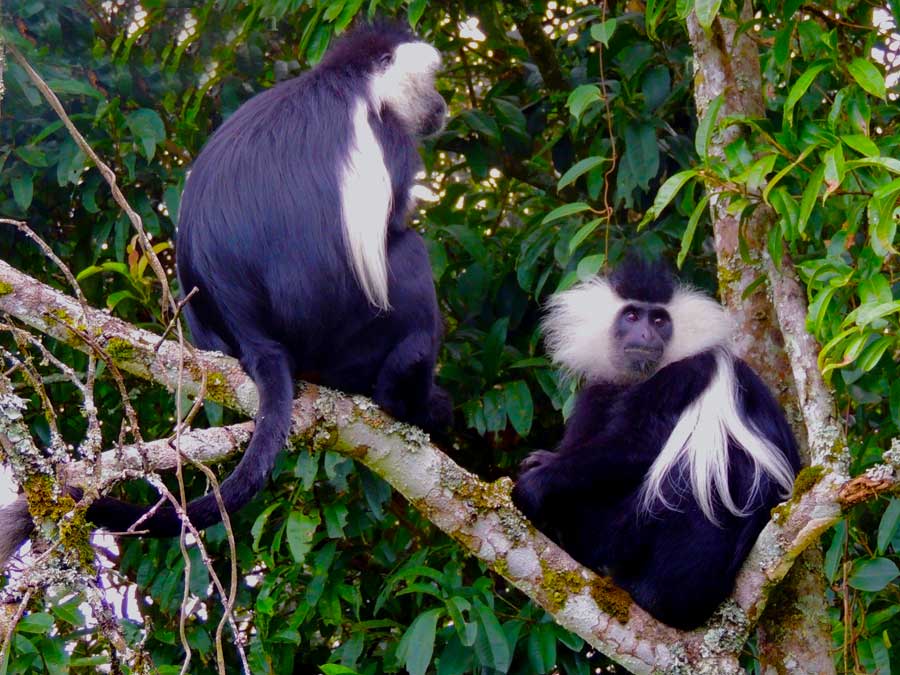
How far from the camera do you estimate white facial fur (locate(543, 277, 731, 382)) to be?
11.3ft

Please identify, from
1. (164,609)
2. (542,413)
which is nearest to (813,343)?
(542,413)

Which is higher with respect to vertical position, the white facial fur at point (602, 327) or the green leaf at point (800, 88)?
the green leaf at point (800, 88)

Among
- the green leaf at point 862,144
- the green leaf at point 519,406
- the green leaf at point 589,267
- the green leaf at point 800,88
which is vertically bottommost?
the green leaf at point 519,406

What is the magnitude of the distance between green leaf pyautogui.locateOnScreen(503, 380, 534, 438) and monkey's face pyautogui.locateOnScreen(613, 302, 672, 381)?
12.3 inches

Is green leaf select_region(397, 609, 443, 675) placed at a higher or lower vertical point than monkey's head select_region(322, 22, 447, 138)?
lower

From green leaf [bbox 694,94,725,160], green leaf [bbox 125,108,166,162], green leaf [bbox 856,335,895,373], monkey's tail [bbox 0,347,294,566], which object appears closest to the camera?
monkey's tail [bbox 0,347,294,566]

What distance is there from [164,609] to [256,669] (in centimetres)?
42

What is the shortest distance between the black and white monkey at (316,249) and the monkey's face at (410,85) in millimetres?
48

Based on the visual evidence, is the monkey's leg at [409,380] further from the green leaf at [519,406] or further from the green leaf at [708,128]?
the green leaf at [708,128]

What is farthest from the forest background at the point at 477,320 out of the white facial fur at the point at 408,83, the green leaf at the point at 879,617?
the white facial fur at the point at 408,83

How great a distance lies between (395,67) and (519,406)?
3.59 feet

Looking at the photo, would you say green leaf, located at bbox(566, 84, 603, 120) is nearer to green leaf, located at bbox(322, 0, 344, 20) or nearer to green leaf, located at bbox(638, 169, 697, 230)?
green leaf, located at bbox(638, 169, 697, 230)

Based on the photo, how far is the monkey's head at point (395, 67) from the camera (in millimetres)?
3299

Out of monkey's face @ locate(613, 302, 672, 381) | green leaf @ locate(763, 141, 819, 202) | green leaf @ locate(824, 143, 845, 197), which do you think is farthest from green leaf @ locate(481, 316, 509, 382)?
green leaf @ locate(824, 143, 845, 197)
